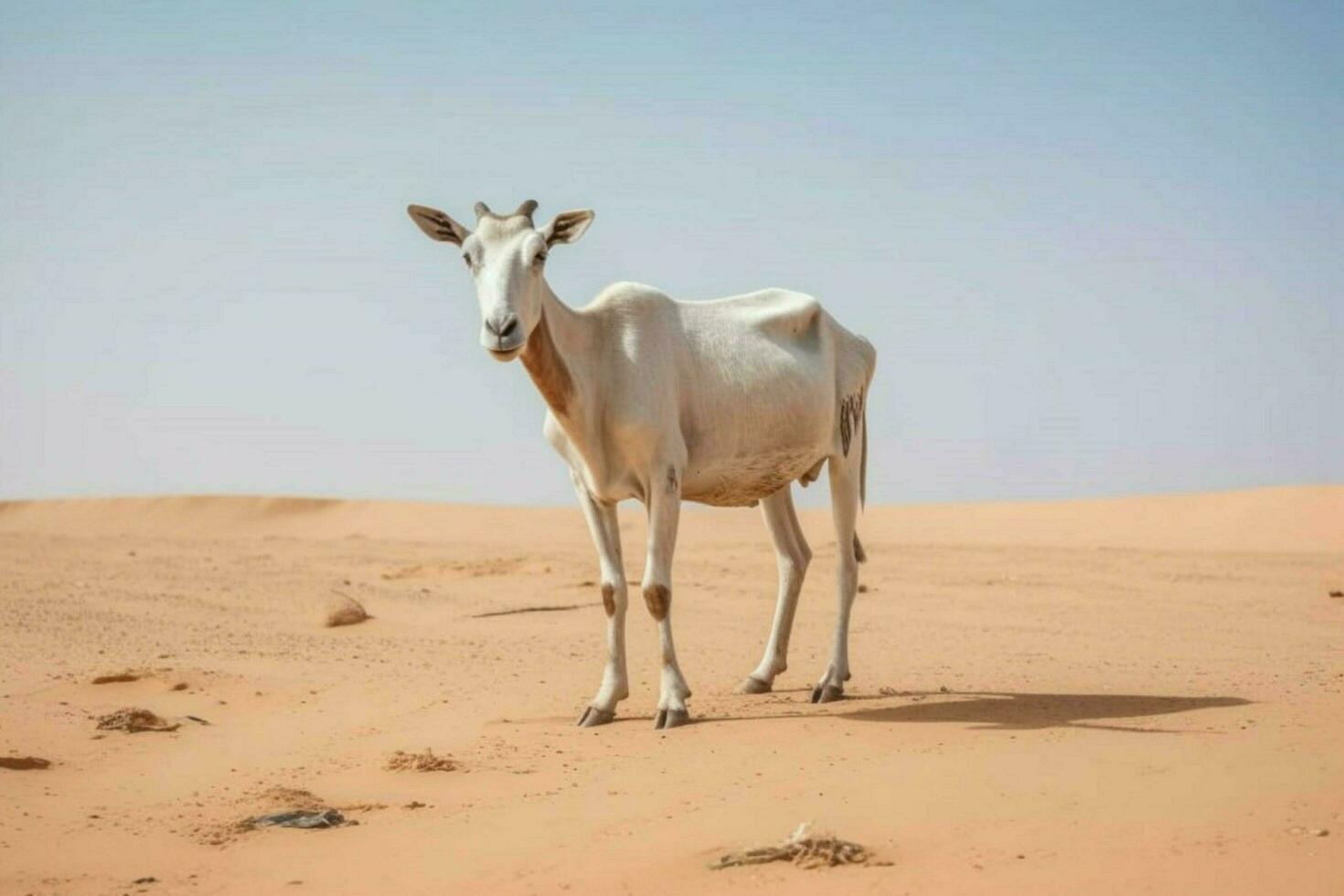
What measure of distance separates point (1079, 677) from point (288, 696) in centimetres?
590

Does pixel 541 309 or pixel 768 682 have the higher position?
pixel 541 309

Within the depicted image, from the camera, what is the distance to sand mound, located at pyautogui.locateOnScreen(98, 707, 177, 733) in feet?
29.3

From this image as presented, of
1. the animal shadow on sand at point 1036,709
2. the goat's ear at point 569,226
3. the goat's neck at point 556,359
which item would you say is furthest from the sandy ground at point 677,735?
the goat's ear at point 569,226

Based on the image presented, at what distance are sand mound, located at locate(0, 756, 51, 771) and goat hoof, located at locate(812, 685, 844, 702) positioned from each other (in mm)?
4867

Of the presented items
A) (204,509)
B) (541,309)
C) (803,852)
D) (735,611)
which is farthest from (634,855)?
(204,509)

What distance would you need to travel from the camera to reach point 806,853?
5.58 m

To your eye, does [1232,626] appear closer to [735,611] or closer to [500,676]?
[735,611]

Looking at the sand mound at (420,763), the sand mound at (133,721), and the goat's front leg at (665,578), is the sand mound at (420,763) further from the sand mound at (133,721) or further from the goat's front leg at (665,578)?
the sand mound at (133,721)

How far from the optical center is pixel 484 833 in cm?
631

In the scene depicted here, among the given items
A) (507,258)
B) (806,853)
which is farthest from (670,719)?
(806,853)

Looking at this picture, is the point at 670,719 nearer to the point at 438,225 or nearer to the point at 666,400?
the point at 666,400

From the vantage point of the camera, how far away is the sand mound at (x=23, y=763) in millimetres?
7781

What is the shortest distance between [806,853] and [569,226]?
463 centimetres

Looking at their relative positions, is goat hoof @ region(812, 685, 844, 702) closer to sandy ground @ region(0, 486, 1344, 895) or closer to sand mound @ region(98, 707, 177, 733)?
sandy ground @ region(0, 486, 1344, 895)
